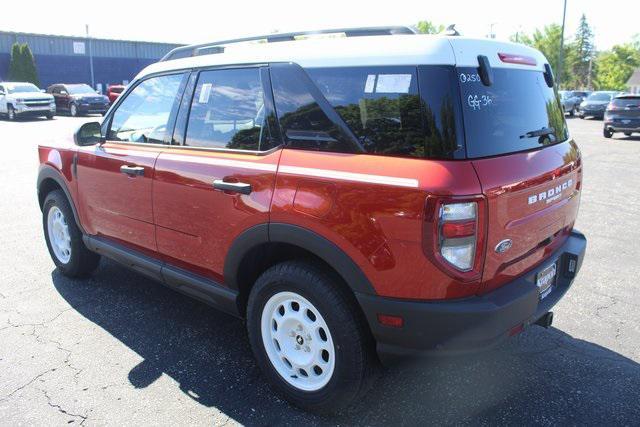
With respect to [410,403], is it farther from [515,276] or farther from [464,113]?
[464,113]

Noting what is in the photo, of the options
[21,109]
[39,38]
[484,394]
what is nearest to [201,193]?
[484,394]

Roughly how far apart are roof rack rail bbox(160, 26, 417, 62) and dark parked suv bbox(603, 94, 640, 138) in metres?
17.9

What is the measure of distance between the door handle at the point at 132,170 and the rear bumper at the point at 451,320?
1883 millimetres

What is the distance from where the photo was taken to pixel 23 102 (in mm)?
24406

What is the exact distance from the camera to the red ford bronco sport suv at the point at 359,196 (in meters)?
2.31

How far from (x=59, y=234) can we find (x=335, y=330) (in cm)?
336

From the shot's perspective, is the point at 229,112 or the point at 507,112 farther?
the point at 229,112

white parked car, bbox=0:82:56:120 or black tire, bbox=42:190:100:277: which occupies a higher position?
white parked car, bbox=0:82:56:120

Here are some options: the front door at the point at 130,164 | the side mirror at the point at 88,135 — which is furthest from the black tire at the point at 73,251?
the side mirror at the point at 88,135

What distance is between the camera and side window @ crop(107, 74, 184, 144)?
11.7 feet

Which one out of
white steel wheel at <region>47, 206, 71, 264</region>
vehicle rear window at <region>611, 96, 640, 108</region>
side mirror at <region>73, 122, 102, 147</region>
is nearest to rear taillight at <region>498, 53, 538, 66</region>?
side mirror at <region>73, 122, 102, 147</region>

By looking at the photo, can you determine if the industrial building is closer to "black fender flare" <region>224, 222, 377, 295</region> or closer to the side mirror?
the side mirror

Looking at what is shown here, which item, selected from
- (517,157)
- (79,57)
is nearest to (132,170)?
(517,157)

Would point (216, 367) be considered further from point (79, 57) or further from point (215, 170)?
point (79, 57)
